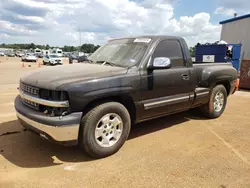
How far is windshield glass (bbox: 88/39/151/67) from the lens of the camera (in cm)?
383

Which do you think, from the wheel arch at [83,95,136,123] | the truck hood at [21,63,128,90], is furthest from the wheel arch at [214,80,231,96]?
the truck hood at [21,63,128,90]

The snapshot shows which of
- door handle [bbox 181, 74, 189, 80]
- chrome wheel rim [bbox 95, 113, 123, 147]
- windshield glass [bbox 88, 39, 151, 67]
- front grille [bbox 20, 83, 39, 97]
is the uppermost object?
windshield glass [bbox 88, 39, 151, 67]

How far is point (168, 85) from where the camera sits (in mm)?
4102

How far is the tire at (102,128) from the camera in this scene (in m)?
3.16

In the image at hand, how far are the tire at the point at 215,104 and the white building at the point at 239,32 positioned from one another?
32.9 ft

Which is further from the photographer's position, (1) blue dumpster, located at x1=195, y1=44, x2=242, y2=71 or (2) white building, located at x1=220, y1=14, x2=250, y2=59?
(2) white building, located at x1=220, y1=14, x2=250, y2=59

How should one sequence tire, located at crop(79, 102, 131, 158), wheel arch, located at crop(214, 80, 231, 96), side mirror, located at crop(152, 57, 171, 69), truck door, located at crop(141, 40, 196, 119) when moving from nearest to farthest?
tire, located at crop(79, 102, 131, 158) → side mirror, located at crop(152, 57, 171, 69) → truck door, located at crop(141, 40, 196, 119) → wheel arch, located at crop(214, 80, 231, 96)

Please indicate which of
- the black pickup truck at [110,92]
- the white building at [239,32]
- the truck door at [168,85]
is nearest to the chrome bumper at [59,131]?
the black pickup truck at [110,92]

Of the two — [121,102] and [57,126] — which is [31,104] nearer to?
[57,126]

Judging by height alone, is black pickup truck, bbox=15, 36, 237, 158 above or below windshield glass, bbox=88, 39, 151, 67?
below

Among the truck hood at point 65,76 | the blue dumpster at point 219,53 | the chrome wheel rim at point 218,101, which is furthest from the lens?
the blue dumpster at point 219,53

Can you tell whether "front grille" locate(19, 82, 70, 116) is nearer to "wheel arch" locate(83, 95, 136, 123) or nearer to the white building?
"wheel arch" locate(83, 95, 136, 123)

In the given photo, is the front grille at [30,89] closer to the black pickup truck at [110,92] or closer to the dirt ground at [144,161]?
the black pickup truck at [110,92]

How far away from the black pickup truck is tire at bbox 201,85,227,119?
22.1 inches
